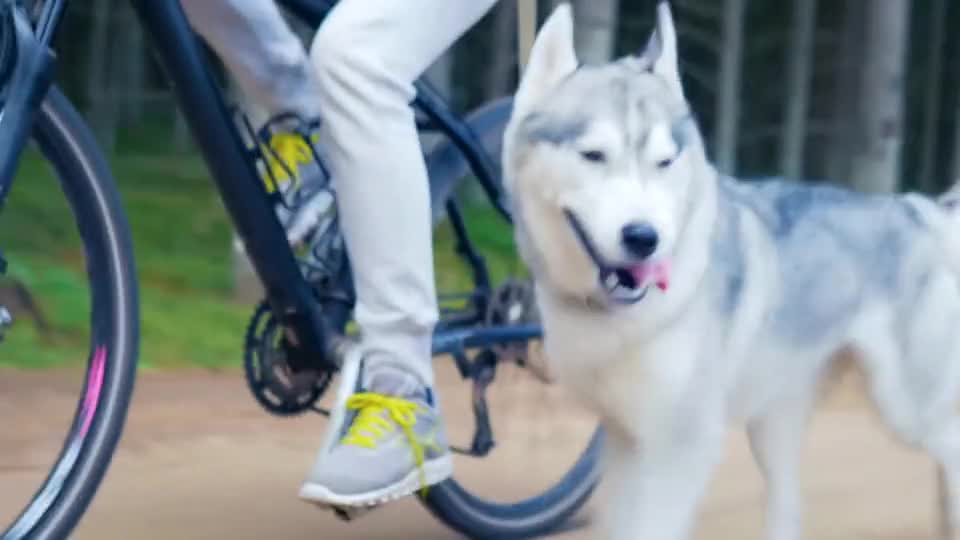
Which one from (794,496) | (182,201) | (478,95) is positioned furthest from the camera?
(478,95)

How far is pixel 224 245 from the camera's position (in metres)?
9.94

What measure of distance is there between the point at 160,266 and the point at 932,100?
9.91 m

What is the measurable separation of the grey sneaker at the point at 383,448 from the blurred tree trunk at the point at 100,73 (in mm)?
12532

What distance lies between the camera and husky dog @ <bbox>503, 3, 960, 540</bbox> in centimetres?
273

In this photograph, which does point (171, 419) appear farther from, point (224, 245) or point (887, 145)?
point (887, 145)

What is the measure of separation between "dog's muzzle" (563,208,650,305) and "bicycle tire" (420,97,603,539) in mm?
836

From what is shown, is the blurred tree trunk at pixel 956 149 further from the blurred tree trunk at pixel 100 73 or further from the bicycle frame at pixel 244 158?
the bicycle frame at pixel 244 158

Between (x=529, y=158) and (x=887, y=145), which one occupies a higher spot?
(x=529, y=158)

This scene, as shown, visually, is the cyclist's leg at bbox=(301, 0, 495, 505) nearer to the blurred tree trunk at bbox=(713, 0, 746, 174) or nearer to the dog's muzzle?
the dog's muzzle

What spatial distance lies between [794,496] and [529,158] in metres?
1.02

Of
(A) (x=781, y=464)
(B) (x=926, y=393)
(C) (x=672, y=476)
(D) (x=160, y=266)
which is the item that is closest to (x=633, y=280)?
(C) (x=672, y=476)

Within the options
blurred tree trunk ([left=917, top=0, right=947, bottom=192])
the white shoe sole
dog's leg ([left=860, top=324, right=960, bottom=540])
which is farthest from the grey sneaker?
blurred tree trunk ([left=917, top=0, right=947, bottom=192])

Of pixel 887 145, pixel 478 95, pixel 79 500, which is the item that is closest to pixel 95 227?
pixel 79 500

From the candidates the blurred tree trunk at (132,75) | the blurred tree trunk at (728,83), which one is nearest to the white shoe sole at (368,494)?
the blurred tree trunk at (728,83)
